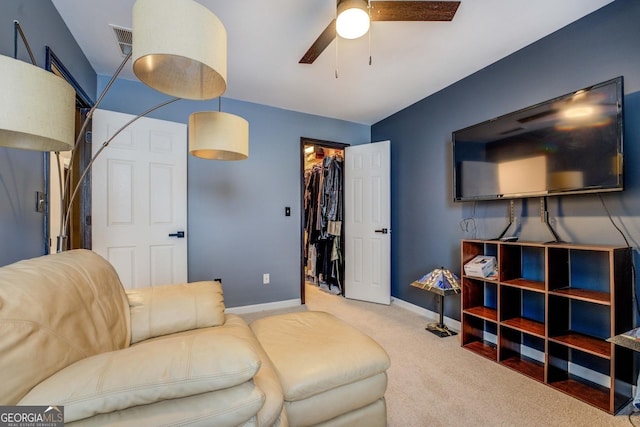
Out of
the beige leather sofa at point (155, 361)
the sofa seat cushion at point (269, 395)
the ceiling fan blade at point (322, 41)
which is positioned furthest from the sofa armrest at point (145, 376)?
the ceiling fan blade at point (322, 41)

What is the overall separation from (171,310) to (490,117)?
280cm

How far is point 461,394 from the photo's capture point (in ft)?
5.57

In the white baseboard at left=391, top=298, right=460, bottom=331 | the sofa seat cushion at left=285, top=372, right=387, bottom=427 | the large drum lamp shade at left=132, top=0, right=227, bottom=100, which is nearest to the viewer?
the large drum lamp shade at left=132, top=0, right=227, bottom=100

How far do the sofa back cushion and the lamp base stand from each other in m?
2.39

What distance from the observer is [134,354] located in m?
0.81

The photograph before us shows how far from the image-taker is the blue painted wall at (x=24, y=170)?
1.29m

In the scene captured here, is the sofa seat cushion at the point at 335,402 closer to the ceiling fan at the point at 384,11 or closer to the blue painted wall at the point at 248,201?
the ceiling fan at the point at 384,11

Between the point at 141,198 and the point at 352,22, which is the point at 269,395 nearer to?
the point at 352,22

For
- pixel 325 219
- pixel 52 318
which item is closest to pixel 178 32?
pixel 52 318

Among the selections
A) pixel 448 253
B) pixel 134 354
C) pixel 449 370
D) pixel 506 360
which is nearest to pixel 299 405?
pixel 134 354

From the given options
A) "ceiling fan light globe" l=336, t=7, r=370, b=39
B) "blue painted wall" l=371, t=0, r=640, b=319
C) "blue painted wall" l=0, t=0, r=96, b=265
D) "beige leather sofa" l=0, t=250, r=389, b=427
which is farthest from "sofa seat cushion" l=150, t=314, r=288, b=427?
"blue painted wall" l=371, t=0, r=640, b=319

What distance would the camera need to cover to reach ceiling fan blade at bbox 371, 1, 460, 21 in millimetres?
1426

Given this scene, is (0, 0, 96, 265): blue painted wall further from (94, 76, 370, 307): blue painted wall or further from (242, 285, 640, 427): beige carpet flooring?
(242, 285, 640, 427): beige carpet flooring

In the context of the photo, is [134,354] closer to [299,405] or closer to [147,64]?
[299,405]
